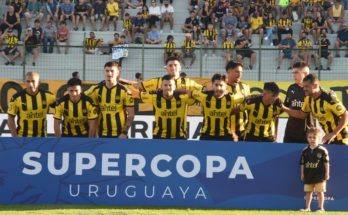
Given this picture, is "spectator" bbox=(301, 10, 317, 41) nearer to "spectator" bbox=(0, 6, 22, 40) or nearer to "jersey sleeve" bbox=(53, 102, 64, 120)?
"spectator" bbox=(0, 6, 22, 40)

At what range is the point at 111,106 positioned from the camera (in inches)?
474

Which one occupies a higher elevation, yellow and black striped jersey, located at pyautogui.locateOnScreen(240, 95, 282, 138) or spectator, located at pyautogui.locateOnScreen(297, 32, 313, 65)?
spectator, located at pyautogui.locateOnScreen(297, 32, 313, 65)

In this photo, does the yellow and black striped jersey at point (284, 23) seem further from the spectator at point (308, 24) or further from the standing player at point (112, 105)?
the standing player at point (112, 105)

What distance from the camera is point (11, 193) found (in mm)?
11086

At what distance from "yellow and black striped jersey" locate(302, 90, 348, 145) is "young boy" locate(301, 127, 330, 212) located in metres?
0.69

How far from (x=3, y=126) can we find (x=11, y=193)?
791cm

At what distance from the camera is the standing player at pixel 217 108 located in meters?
11.5

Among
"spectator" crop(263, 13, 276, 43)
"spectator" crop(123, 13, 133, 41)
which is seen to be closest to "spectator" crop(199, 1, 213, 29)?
"spectator" crop(263, 13, 276, 43)

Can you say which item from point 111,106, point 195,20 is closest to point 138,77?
point 195,20

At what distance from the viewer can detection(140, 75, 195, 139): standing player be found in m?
11.7

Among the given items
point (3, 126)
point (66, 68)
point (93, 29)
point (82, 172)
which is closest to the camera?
point (82, 172)

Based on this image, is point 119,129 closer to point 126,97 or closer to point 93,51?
point 126,97

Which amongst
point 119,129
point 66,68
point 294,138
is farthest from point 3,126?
point 294,138

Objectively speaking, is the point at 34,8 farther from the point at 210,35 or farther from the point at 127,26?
the point at 210,35
